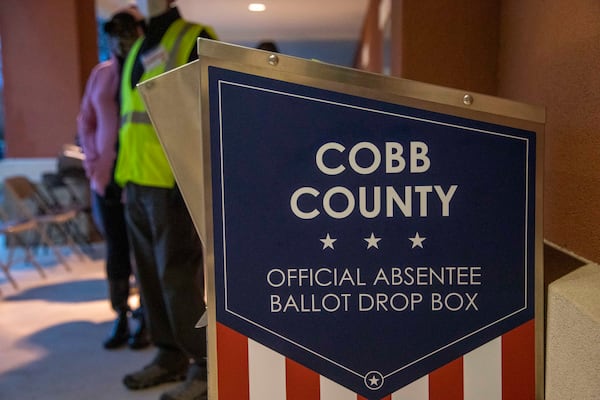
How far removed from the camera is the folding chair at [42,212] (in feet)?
18.5

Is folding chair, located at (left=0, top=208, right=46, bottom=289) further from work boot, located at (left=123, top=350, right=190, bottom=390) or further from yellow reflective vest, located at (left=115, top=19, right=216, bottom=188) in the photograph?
yellow reflective vest, located at (left=115, top=19, right=216, bottom=188)

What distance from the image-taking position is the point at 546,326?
1021mm

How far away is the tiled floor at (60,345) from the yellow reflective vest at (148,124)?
0.97m

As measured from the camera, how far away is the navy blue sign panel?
0.98 m

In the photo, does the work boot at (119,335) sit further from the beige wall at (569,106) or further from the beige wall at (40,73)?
the beige wall at (40,73)

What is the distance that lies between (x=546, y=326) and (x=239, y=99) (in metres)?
0.60

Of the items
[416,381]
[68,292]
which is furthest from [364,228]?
[68,292]

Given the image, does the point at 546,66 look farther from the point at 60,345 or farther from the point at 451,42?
the point at 60,345

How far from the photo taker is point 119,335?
3.52m

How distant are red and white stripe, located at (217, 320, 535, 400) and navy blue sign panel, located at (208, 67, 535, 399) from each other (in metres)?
0.01

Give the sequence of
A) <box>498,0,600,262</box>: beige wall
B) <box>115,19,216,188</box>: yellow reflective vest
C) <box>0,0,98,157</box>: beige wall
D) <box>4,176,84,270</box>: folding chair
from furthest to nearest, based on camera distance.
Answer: <box>0,0,98,157</box>: beige wall
<box>4,176,84,270</box>: folding chair
<box>115,19,216,188</box>: yellow reflective vest
<box>498,0,600,262</box>: beige wall

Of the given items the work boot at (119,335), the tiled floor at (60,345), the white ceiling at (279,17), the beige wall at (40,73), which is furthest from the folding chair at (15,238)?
the white ceiling at (279,17)

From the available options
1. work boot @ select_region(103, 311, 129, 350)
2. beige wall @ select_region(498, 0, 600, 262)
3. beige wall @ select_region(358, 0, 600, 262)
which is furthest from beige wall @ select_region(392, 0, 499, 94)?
work boot @ select_region(103, 311, 129, 350)

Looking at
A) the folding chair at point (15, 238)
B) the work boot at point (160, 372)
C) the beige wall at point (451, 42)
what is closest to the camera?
the beige wall at point (451, 42)
